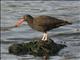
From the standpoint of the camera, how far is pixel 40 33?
1748 centimetres

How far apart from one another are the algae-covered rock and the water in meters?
0.24

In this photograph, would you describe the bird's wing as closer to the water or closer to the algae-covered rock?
the algae-covered rock

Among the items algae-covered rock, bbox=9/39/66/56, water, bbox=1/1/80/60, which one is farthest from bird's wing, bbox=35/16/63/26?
water, bbox=1/1/80/60

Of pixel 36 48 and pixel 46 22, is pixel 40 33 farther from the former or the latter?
pixel 36 48

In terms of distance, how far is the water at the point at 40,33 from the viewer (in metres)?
14.7

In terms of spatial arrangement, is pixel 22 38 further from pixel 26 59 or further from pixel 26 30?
pixel 26 59

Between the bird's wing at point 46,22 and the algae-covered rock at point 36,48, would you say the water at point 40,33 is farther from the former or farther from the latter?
the bird's wing at point 46,22

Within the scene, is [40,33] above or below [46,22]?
below

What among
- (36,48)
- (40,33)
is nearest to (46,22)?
(36,48)

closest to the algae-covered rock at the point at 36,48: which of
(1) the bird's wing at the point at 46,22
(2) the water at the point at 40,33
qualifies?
(2) the water at the point at 40,33

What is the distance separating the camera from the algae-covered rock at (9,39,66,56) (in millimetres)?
14367

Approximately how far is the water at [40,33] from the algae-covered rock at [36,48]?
0.24 meters

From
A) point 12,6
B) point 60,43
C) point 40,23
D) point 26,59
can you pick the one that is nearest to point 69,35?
point 60,43

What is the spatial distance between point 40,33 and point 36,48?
3090 millimetres
